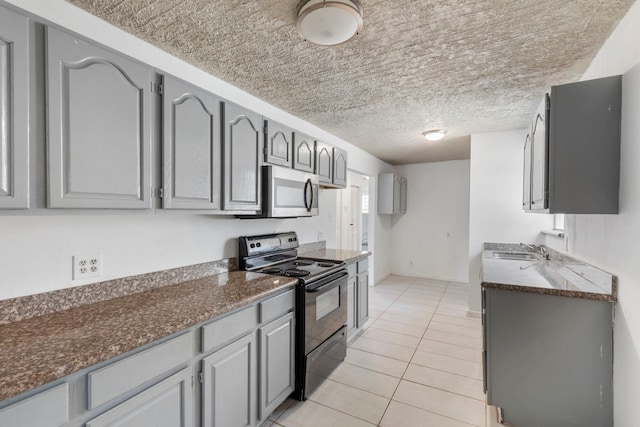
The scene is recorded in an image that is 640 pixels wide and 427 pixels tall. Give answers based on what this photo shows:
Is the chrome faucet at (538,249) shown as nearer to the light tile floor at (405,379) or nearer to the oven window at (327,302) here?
the light tile floor at (405,379)

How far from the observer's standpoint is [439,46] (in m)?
1.77

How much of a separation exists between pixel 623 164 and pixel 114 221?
2698mm

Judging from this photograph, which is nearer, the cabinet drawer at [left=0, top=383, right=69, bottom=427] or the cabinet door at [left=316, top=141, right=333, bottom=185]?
the cabinet drawer at [left=0, top=383, right=69, bottom=427]

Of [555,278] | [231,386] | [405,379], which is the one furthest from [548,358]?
[231,386]

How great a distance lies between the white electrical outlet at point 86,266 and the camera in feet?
4.81

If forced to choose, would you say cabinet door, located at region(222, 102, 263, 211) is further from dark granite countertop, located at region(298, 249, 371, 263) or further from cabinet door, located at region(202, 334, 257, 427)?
dark granite countertop, located at region(298, 249, 371, 263)

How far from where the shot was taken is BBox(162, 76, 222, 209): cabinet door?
157 cm

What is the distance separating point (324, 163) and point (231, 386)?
84.8 inches

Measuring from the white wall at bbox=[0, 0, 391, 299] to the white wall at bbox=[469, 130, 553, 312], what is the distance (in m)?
2.81

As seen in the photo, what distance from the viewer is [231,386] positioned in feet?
5.18

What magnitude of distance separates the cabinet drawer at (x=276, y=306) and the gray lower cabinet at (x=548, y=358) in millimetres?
1324

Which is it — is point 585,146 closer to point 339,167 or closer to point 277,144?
point 277,144

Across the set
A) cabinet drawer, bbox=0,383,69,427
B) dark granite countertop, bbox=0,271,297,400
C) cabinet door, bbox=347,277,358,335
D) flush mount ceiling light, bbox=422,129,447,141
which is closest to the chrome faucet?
flush mount ceiling light, bbox=422,129,447,141

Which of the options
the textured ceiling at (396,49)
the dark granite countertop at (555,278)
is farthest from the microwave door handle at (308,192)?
the dark granite countertop at (555,278)
